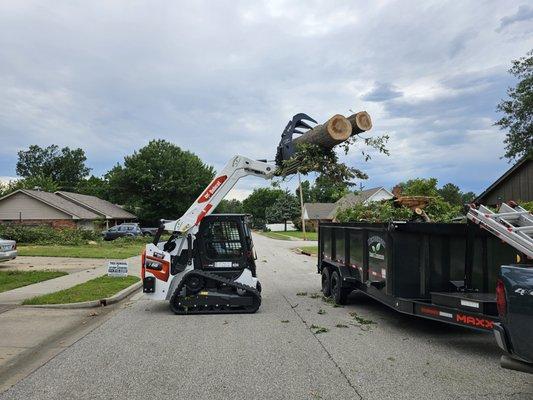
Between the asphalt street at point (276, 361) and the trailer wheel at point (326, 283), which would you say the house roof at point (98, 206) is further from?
the asphalt street at point (276, 361)

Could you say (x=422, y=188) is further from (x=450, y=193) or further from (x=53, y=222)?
(x=450, y=193)

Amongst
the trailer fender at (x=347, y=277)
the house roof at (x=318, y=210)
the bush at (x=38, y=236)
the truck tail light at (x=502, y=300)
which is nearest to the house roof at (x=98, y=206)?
the bush at (x=38, y=236)

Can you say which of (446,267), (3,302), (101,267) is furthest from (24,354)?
(101,267)

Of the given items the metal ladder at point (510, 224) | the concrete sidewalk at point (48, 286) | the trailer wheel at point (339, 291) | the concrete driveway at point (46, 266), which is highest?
the metal ladder at point (510, 224)

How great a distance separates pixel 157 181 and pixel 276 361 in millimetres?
60716

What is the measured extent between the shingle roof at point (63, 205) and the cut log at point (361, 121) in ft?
146

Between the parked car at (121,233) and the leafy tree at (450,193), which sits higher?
the leafy tree at (450,193)

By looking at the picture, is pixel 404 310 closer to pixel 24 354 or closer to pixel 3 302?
pixel 24 354

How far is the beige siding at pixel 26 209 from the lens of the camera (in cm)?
4975

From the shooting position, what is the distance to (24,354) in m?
7.00

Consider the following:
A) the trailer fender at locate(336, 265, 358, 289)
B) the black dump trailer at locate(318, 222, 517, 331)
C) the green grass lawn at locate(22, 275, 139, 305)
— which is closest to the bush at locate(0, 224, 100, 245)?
the green grass lawn at locate(22, 275, 139, 305)

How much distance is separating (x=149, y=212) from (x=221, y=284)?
189 feet

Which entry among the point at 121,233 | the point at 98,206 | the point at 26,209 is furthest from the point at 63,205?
the point at 121,233

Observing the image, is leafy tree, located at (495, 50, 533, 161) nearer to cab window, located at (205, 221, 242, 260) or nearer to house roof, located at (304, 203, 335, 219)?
cab window, located at (205, 221, 242, 260)
